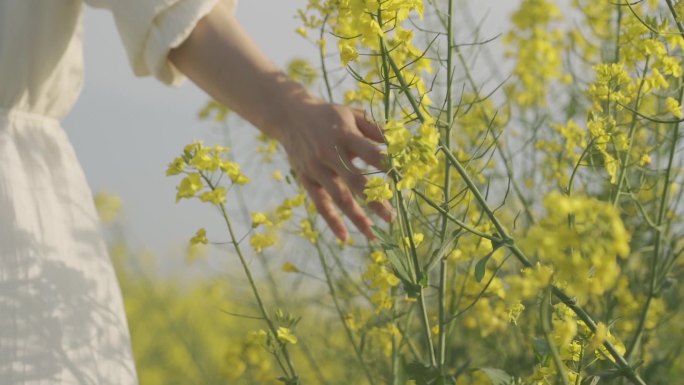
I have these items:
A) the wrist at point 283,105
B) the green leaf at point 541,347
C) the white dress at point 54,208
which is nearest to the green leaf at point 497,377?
the green leaf at point 541,347

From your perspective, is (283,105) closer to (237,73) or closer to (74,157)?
(237,73)

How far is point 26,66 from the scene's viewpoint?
1.55 meters

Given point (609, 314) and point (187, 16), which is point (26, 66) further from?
point (609, 314)

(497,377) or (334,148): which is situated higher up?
(334,148)

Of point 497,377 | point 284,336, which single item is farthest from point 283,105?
point 497,377

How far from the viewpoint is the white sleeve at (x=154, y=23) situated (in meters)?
1.49

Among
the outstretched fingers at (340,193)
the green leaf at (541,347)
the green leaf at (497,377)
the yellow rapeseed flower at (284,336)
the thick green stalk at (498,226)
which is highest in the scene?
the thick green stalk at (498,226)

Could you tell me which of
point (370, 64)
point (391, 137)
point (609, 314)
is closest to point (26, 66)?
point (391, 137)

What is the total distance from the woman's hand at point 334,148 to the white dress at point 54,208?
25cm

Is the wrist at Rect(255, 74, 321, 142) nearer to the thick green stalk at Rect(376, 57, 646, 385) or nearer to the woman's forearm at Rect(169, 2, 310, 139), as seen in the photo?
the woman's forearm at Rect(169, 2, 310, 139)

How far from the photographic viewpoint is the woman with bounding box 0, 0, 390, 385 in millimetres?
1406

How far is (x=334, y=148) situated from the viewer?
4.42ft

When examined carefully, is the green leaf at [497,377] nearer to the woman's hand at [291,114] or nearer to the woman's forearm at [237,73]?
the woman's hand at [291,114]

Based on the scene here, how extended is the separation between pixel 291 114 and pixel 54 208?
43 cm
